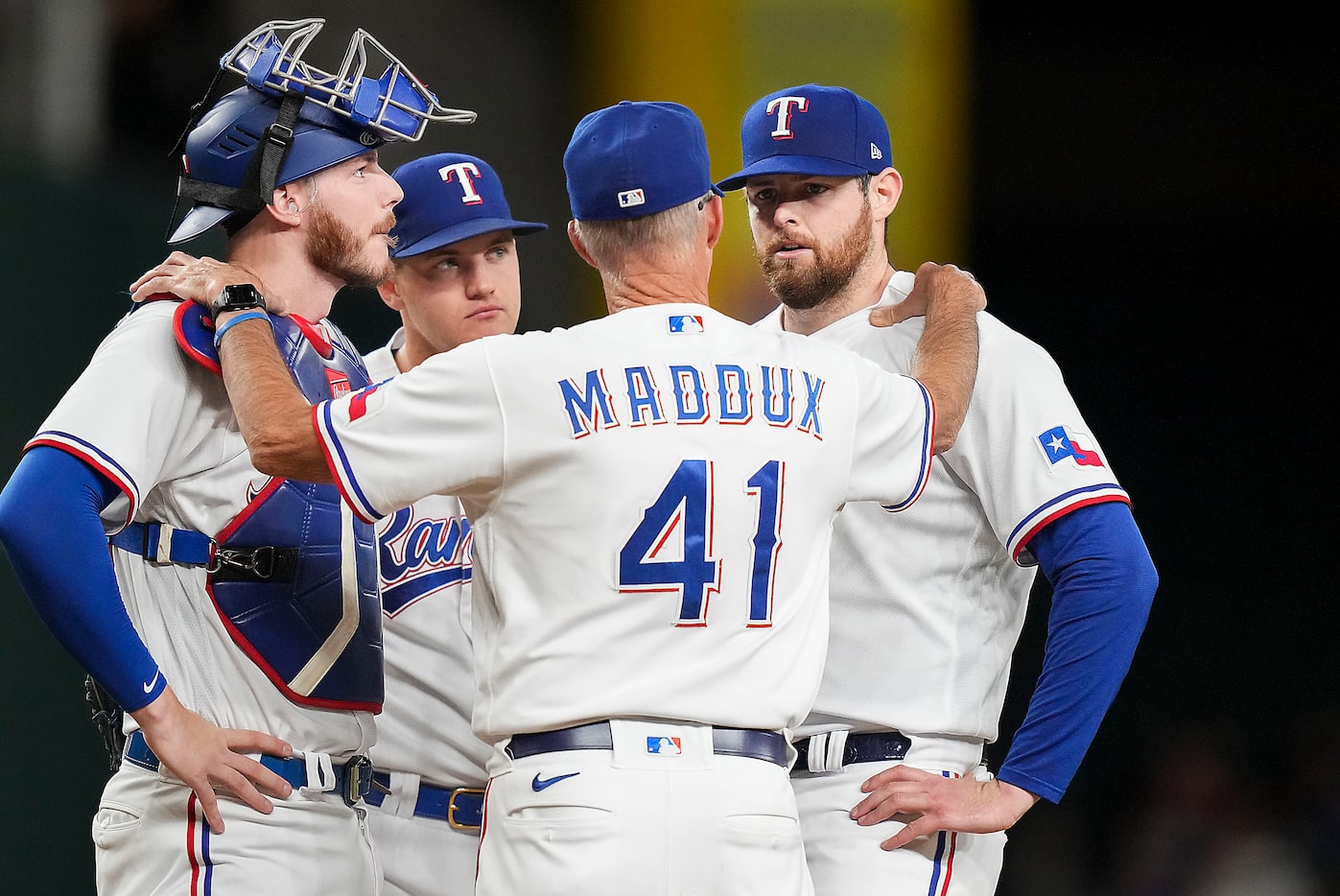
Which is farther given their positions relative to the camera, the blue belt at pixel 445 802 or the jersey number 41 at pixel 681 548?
the blue belt at pixel 445 802

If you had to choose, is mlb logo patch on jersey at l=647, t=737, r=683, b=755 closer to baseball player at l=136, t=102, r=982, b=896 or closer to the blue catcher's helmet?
baseball player at l=136, t=102, r=982, b=896

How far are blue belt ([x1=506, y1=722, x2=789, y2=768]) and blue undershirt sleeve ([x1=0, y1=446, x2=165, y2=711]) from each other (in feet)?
2.13

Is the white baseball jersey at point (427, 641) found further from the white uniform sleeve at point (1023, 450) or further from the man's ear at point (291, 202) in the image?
the white uniform sleeve at point (1023, 450)

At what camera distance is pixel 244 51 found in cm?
282

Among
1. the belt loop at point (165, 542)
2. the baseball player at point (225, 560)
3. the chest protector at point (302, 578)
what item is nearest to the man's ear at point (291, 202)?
the baseball player at point (225, 560)

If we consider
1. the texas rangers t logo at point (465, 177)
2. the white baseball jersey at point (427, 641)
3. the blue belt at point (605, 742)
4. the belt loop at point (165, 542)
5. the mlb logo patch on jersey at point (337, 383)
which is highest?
the texas rangers t logo at point (465, 177)

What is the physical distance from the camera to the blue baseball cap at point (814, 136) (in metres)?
3.05

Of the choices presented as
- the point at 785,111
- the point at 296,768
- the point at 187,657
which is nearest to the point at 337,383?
the point at 187,657

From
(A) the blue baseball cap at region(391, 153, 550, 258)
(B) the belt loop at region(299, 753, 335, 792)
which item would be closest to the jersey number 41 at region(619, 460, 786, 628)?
(B) the belt loop at region(299, 753, 335, 792)

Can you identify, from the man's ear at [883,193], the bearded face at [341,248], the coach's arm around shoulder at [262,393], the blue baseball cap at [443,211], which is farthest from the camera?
the blue baseball cap at [443,211]

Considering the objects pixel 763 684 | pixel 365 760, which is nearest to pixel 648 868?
pixel 763 684

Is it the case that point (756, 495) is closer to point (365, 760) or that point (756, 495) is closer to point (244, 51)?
point (365, 760)

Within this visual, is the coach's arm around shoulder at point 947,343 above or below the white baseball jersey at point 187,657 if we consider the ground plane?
above

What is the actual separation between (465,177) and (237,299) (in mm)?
1181
